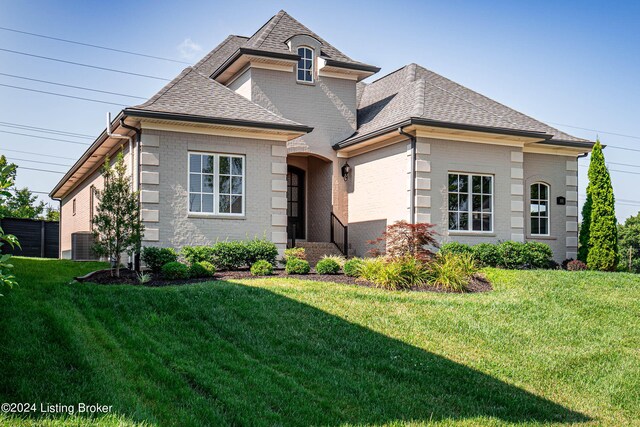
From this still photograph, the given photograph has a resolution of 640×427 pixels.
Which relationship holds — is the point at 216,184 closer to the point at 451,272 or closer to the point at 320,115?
the point at 320,115

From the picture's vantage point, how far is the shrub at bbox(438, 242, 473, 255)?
51.2 feet

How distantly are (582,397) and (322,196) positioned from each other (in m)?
12.1

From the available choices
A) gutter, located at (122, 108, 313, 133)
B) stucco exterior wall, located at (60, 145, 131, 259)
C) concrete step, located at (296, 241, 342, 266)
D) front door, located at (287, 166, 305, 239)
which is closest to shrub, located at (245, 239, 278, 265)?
concrete step, located at (296, 241, 342, 266)

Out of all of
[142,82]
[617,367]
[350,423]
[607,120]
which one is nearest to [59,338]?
[350,423]

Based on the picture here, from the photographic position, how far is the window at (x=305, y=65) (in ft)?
61.6

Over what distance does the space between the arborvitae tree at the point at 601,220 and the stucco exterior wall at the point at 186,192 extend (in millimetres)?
8653

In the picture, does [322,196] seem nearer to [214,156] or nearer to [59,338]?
[214,156]

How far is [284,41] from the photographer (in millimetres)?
18641

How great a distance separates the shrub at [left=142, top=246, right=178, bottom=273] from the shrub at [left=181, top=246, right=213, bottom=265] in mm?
375

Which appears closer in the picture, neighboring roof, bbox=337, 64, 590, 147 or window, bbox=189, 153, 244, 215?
window, bbox=189, 153, 244, 215

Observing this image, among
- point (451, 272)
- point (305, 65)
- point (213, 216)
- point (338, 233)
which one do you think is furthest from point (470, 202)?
point (213, 216)

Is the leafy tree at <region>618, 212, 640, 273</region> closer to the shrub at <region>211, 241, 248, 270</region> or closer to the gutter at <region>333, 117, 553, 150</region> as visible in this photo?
the gutter at <region>333, 117, 553, 150</region>

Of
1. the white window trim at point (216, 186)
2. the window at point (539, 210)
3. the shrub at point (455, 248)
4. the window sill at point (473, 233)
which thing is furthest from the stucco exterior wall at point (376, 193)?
the window at point (539, 210)

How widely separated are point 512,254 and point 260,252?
20.9 feet
